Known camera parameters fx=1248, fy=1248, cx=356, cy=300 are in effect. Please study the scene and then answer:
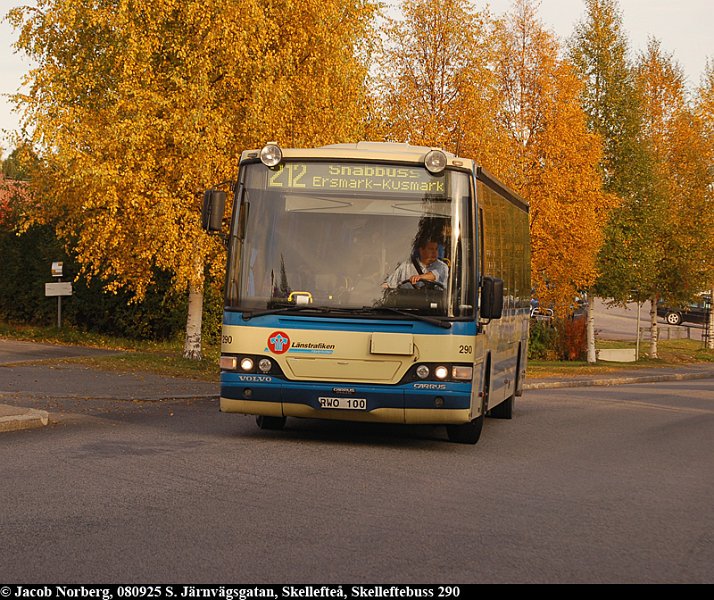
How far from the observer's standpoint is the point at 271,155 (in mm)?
13156

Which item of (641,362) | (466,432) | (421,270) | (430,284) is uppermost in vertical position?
(421,270)

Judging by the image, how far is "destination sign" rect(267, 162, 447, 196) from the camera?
13141mm

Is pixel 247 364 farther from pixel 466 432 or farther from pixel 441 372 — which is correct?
pixel 466 432

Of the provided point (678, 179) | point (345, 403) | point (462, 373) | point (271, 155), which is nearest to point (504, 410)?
point (462, 373)

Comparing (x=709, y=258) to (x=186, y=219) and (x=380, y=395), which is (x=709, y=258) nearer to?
(x=186, y=219)

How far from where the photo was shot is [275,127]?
2391 cm

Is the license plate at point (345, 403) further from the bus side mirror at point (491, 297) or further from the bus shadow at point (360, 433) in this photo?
the bus side mirror at point (491, 297)

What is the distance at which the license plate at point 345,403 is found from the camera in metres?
12.8

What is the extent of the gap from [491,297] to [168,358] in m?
13.4

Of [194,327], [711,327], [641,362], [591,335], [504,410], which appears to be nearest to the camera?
[504,410]

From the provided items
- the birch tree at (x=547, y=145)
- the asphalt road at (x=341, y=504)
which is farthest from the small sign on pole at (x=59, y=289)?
the asphalt road at (x=341, y=504)

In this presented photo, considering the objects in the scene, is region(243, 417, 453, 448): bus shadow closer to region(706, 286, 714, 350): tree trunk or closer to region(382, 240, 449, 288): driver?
region(382, 240, 449, 288): driver

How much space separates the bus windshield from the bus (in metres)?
0.01
